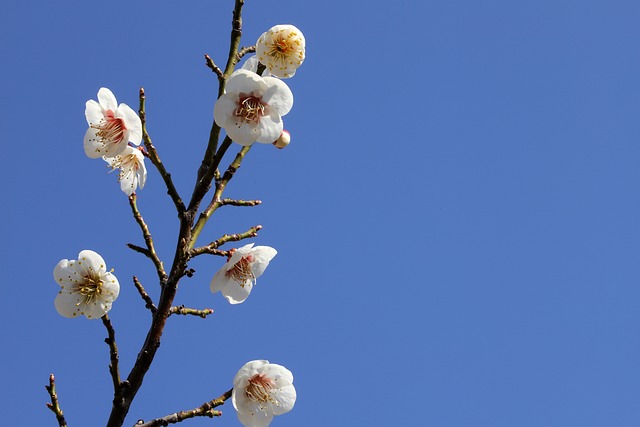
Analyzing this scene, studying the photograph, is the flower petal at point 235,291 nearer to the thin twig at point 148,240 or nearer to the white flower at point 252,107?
the thin twig at point 148,240

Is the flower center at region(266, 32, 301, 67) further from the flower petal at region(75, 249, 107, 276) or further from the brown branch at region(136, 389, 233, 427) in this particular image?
the brown branch at region(136, 389, 233, 427)

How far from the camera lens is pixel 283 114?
8.75ft

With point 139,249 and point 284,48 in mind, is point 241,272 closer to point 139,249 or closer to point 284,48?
point 139,249

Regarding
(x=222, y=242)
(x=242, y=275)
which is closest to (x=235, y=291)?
(x=242, y=275)

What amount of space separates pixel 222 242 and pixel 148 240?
27 centimetres

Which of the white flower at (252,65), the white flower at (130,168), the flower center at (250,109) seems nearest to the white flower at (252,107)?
the flower center at (250,109)

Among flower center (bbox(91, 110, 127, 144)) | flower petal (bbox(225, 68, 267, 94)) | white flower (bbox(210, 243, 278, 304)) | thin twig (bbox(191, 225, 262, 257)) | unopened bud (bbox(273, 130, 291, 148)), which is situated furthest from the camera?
unopened bud (bbox(273, 130, 291, 148))

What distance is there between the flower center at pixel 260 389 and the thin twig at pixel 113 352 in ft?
1.84

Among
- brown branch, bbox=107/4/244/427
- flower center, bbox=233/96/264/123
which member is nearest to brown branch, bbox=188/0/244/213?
brown branch, bbox=107/4/244/427

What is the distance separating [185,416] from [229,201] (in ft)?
2.56

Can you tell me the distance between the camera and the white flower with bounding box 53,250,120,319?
8.56 ft

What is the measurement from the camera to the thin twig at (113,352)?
2.23 meters

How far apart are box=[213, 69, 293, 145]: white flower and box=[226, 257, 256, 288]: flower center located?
0.59 meters

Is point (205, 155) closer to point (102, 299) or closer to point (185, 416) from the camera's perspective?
point (102, 299)
